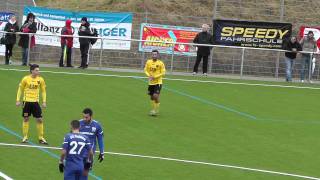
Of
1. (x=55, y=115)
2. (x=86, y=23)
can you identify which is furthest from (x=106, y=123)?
(x=86, y=23)

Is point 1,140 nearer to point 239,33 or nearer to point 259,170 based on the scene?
point 259,170

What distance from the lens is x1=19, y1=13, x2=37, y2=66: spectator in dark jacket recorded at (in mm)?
36438

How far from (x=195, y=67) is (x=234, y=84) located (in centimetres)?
256

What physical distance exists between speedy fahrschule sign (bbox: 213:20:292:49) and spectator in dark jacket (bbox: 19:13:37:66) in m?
9.07

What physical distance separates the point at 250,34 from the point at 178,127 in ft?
47.0

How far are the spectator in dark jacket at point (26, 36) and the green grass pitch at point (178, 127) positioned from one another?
1340 millimetres

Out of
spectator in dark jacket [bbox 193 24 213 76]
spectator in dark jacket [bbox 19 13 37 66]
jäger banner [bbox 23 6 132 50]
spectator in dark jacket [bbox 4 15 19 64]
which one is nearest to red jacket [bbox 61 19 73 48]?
spectator in dark jacket [bbox 19 13 37 66]

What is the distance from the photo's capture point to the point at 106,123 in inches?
1057

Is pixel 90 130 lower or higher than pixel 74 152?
higher

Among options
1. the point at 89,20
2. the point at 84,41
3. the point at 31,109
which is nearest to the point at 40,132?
the point at 31,109

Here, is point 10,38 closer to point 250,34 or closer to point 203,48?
point 203,48

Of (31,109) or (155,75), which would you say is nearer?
(31,109)

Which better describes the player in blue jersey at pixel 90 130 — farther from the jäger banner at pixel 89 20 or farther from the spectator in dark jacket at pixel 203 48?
the jäger banner at pixel 89 20

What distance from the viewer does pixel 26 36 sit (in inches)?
1438
